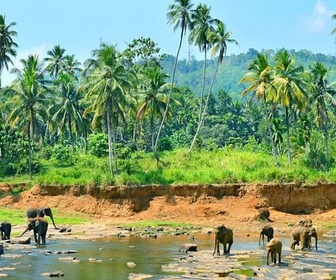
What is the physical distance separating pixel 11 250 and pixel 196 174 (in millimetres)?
22354

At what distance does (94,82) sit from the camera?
159ft

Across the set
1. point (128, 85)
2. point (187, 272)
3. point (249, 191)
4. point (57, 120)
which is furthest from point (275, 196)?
point (57, 120)

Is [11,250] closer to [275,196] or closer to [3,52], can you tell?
[275,196]

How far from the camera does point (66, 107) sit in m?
64.8

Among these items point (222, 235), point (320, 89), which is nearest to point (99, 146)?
point (320, 89)

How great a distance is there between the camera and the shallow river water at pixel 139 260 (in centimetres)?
2027

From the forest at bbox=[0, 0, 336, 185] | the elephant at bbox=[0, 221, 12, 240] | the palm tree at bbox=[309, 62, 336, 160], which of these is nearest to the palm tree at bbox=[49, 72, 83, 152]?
the forest at bbox=[0, 0, 336, 185]

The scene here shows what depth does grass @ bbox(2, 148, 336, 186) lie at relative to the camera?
46.0m

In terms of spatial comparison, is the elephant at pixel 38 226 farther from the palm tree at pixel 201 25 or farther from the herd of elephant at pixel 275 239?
the palm tree at pixel 201 25

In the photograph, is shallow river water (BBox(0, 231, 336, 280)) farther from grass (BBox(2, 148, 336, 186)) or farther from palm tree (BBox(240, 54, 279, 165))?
palm tree (BBox(240, 54, 279, 165))

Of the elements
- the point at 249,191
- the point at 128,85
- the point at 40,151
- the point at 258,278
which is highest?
the point at 128,85

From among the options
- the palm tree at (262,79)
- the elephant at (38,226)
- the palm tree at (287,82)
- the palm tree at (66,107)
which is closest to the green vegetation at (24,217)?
the elephant at (38,226)

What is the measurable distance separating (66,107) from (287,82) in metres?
26.3

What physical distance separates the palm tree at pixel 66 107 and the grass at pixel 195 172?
11.1 m
